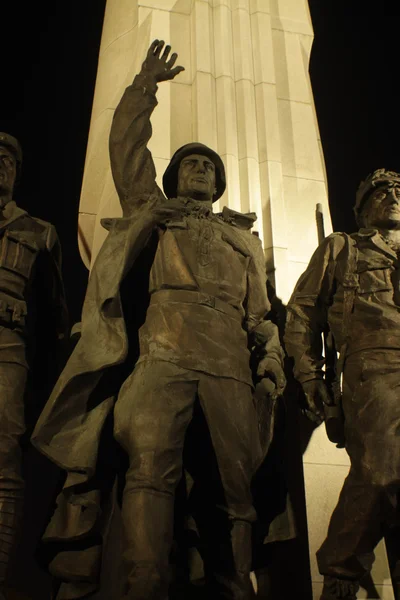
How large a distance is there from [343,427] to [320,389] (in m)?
0.29

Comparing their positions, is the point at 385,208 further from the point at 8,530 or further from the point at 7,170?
the point at 8,530

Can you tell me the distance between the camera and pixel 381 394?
4820 mm

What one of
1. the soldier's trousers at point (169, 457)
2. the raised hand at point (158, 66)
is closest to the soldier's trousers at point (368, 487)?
the soldier's trousers at point (169, 457)

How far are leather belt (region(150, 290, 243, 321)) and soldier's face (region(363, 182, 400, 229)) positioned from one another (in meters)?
1.53

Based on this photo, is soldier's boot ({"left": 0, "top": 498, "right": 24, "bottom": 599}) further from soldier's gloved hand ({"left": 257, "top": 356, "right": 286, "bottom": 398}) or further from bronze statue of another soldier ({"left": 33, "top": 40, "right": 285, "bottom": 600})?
soldier's gloved hand ({"left": 257, "top": 356, "right": 286, "bottom": 398})

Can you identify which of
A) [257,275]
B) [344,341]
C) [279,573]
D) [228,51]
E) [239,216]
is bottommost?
[279,573]

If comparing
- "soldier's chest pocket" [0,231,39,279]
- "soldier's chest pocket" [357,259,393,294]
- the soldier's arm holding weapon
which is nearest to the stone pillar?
the soldier's arm holding weapon

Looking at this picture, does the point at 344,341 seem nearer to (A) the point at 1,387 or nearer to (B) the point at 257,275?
(B) the point at 257,275

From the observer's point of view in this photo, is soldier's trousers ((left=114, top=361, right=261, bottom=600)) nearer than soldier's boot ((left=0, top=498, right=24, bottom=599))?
Yes

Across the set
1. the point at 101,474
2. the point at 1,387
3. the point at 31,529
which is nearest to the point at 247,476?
the point at 101,474

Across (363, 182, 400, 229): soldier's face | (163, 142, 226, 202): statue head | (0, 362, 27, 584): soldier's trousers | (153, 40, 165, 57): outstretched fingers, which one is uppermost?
(153, 40, 165, 57): outstretched fingers

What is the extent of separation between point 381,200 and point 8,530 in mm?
3485

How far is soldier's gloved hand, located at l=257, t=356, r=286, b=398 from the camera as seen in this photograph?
16.0 ft

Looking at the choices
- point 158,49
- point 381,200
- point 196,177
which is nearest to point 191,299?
point 196,177
